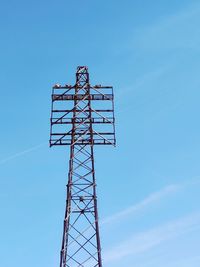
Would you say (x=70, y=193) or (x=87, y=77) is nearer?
(x=70, y=193)

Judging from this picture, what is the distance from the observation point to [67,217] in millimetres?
33875

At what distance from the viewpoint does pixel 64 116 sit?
36281mm

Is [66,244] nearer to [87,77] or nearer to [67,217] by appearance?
[67,217]

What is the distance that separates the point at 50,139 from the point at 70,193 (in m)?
3.19

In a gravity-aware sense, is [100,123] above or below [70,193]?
above

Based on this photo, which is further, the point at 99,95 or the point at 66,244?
the point at 99,95

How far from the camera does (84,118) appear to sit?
119 ft

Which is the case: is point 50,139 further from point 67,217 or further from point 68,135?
point 67,217

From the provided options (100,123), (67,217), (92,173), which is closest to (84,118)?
(100,123)

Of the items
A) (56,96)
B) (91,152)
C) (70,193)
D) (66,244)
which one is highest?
(56,96)

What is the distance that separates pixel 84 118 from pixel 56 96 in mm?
1975

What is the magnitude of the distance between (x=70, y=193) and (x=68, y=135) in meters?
3.32

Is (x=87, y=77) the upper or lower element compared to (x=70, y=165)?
upper

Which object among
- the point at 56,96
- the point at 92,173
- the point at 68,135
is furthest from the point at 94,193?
the point at 56,96
